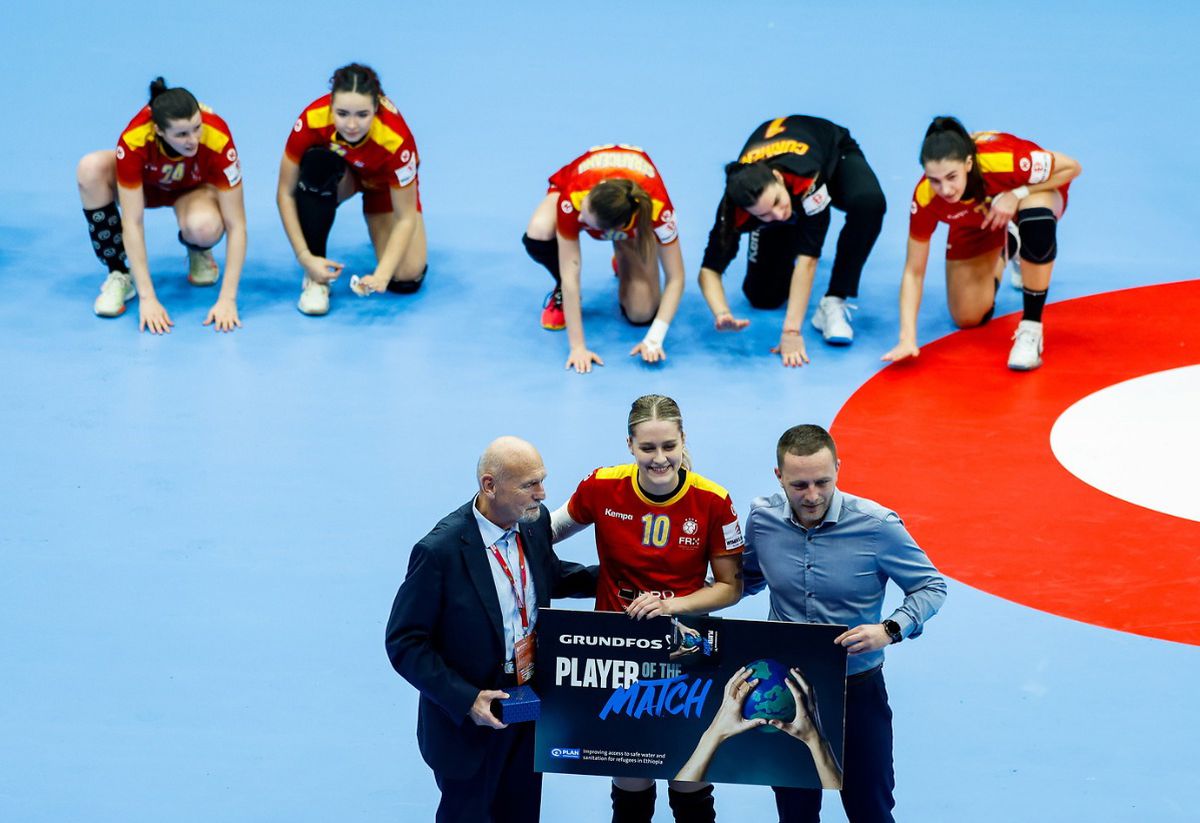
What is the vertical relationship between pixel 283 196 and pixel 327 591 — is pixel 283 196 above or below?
above

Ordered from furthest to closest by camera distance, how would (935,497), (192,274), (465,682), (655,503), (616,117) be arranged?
(616,117), (192,274), (935,497), (655,503), (465,682)

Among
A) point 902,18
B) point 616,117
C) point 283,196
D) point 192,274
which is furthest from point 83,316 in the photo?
point 902,18

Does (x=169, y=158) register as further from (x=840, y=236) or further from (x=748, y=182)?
(x=840, y=236)

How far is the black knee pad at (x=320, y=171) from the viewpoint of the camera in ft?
24.8

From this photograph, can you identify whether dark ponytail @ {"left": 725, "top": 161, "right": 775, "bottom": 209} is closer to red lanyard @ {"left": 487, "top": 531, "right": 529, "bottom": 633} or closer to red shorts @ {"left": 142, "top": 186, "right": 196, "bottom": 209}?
red shorts @ {"left": 142, "top": 186, "right": 196, "bottom": 209}

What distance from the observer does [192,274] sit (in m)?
8.02

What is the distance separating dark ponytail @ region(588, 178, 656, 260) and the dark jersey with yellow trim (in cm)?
46

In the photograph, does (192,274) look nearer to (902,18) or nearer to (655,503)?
(655,503)

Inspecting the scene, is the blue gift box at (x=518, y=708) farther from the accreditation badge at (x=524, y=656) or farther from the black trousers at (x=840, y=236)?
the black trousers at (x=840, y=236)

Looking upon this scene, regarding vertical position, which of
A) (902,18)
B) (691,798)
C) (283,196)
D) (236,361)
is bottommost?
(691,798)

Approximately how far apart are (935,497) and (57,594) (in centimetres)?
335

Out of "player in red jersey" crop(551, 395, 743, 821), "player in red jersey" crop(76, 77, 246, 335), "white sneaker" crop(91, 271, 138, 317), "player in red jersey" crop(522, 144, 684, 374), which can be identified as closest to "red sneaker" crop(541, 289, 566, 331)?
"player in red jersey" crop(522, 144, 684, 374)

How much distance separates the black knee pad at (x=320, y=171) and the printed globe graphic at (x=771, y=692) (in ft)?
15.0

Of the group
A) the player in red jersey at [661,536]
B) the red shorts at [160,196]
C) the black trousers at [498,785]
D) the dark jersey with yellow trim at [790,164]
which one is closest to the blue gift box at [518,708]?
the black trousers at [498,785]
